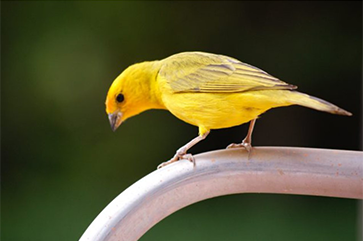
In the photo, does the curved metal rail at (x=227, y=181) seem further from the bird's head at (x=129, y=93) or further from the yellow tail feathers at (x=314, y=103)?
the bird's head at (x=129, y=93)

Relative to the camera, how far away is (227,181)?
1.38m

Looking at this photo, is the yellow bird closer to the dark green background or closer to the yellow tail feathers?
the yellow tail feathers

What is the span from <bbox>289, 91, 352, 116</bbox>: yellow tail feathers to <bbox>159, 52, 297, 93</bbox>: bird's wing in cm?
10

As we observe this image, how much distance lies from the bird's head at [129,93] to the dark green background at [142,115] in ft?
8.54

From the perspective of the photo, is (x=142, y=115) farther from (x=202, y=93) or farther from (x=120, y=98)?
(x=202, y=93)

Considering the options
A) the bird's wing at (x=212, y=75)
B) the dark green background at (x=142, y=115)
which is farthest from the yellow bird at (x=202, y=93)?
the dark green background at (x=142, y=115)

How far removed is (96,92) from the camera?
4613 millimetres

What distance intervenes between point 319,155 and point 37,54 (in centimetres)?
358

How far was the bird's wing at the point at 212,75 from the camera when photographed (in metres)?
1.70

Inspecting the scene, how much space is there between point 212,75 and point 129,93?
1.06ft

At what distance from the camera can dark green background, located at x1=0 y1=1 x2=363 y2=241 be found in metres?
4.53

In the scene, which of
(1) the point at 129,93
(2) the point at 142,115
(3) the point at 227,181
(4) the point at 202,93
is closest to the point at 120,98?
(1) the point at 129,93

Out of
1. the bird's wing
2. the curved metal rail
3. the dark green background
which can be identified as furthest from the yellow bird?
the dark green background

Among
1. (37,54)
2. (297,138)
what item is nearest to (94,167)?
(37,54)
